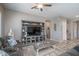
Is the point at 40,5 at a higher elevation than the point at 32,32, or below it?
higher

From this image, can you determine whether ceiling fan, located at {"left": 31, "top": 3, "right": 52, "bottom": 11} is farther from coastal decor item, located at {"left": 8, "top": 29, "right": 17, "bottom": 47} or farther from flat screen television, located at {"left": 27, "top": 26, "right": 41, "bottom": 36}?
coastal decor item, located at {"left": 8, "top": 29, "right": 17, "bottom": 47}

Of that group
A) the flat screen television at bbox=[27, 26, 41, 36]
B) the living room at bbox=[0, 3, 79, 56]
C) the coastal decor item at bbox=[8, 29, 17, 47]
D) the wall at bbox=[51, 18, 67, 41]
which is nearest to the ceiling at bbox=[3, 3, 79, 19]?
the living room at bbox=[0, 3, 79, 56]

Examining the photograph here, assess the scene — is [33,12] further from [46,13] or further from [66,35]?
[66,35]

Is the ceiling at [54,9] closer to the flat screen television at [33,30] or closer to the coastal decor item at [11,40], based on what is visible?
the flat screen television at [33,30]

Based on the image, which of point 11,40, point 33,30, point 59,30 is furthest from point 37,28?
point 11,40

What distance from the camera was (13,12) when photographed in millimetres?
2035

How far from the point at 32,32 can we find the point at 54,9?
0.57 metres

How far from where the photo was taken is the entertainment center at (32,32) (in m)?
2.12

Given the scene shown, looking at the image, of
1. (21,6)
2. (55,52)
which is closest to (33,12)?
(21,6)

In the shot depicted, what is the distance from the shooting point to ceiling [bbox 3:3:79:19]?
204 centimetres

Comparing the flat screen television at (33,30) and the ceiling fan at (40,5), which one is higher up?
the ceiling fan at (40,5)

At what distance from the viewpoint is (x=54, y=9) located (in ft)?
6.78

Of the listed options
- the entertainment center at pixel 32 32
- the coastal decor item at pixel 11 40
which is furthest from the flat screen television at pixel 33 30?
the coastal decor item at pixel 11 40

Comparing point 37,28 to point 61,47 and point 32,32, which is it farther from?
point 61,47
